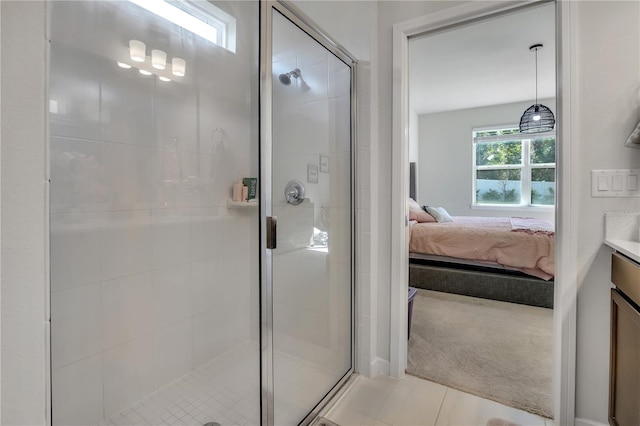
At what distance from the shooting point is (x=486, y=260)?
331 centimetres

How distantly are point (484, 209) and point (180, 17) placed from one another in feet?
19.0

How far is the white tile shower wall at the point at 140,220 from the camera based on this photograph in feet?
4.05

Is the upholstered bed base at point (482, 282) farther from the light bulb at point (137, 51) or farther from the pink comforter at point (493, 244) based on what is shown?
the light bulb at point (137, 51)

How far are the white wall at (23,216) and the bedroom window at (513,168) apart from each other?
640cm

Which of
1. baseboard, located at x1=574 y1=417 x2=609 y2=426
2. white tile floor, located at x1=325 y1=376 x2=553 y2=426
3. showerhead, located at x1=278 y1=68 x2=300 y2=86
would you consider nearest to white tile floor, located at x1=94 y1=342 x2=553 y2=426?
white tile floor, located at x1=325 y1=376 x2=553 y2=426

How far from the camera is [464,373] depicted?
6.25ft

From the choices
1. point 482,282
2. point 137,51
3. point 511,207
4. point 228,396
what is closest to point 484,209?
point 511,207

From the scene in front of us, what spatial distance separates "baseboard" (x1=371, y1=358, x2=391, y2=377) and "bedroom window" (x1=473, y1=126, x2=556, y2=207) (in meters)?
4.92

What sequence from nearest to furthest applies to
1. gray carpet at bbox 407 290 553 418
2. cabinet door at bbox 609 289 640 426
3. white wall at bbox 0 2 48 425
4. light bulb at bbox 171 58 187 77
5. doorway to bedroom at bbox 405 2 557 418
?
white wall at bbox 0 2 48 425 → cabinet door at bbox 609 289 640 426 → light bulb at bbox 171 58 187 77 → gray carpet at bbox 407 290 553 418 → doorway to bedroom at bbox 405 2 557 418

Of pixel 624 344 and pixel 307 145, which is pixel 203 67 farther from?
pixel 624 344

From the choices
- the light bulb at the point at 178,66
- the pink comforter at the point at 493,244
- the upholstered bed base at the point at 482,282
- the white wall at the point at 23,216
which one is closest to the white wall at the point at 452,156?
the pink comforter at the point at 493,244

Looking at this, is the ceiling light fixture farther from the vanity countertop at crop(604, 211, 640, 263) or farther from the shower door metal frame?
the vanity countertop at crop(604, 211, 640, 263)

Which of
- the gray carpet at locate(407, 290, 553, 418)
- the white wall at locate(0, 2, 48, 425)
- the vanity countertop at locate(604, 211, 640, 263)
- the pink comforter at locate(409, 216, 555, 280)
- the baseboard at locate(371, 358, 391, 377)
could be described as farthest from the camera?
the pink comforter at locate(409, 216, 555, 280)

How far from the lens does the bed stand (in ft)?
10.0
